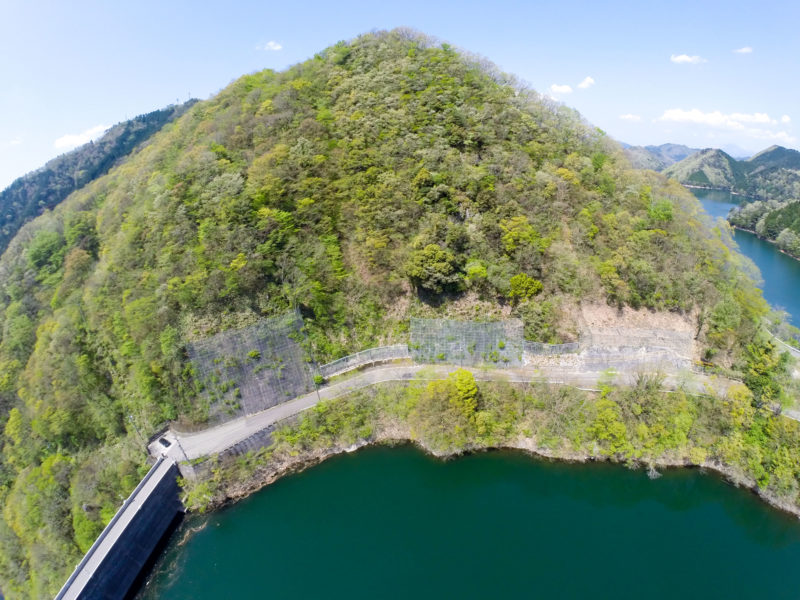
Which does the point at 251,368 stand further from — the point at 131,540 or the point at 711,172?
the point at 711,172

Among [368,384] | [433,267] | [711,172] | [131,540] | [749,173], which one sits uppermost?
[711,172]

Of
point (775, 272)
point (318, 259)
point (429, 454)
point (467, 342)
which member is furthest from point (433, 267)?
point (775, 272)

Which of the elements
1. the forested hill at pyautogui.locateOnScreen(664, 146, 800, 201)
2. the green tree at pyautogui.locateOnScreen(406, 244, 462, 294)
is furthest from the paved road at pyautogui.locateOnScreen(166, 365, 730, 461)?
the forested hill at pyautogui.locateOnScreen(664, 146, 800, 201)

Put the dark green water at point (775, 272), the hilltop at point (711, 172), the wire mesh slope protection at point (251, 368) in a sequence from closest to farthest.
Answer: the wire mesh slope protection at point (251, 368) < the dark green water at point (775, 272) < the hilltop at point (711, 172)

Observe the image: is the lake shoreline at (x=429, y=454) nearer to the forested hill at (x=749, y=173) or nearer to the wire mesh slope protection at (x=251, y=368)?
the wire mesh slope protection at (x=251, y=368)

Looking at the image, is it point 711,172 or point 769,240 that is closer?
point 769,240

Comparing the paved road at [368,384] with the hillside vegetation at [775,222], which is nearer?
the paved road at [368,384]

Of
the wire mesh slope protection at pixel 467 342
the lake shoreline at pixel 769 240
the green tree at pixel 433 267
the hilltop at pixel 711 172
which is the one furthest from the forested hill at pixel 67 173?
the hilltop at pixel 711 172
